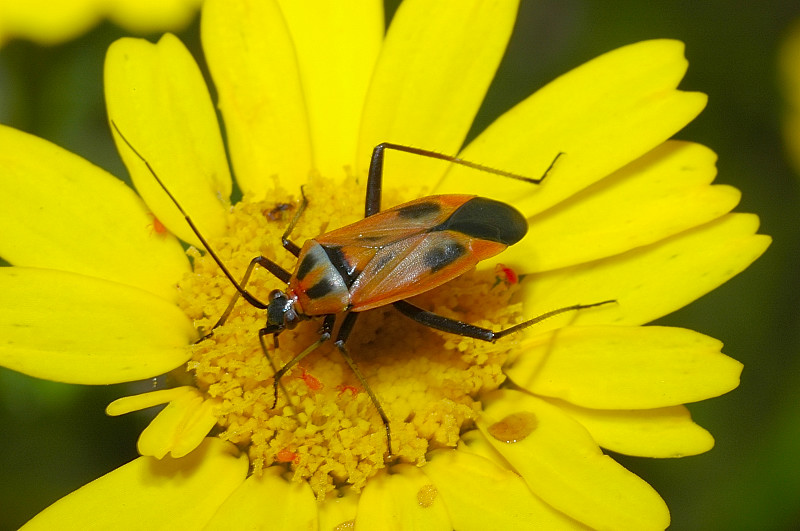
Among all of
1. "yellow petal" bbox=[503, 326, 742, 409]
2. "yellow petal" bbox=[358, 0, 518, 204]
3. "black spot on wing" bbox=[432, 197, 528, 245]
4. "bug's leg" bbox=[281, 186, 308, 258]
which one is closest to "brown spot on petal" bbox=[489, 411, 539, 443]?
"yellow petal" bbox=[503, 326, 742, 409]

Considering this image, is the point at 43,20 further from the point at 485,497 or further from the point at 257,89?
the point at 485,497

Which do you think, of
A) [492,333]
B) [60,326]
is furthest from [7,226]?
[492,333]

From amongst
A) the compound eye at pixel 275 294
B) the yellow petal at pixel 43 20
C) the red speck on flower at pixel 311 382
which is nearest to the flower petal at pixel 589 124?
the compound eye at pixel 275 294

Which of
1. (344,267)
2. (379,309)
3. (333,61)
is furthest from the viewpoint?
(333,61)

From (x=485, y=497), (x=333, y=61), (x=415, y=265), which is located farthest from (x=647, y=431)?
(x=333, y=61)

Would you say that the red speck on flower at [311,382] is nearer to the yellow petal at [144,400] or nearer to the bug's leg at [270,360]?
the bug's leg at [270,360]
